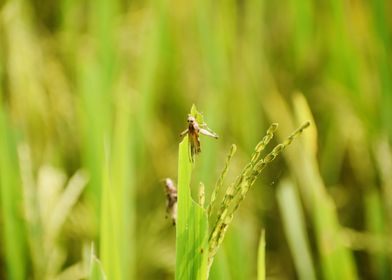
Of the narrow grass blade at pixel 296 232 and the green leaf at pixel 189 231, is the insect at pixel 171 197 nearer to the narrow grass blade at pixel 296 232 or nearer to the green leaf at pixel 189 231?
the green leaf at pixel 189 231

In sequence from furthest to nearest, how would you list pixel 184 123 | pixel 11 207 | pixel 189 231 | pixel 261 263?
pixel 184 123, pixel 11 207, pixel 261 263, pixel 189 231

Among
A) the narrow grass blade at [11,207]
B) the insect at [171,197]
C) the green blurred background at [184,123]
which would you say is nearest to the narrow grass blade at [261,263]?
the insect at [171,197]

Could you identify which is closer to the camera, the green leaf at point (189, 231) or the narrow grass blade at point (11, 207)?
the green leaf at point (189, 231)

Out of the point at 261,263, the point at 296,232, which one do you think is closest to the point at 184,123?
the point at 296,232

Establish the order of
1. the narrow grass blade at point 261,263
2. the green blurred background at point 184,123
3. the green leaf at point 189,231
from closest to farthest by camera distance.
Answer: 1. the green leaf at point 189,231
2. the narrow grass blade at point 261,263
3. the green blurred background at point 184,123

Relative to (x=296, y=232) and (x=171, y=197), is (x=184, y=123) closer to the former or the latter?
(x=296, y=232)

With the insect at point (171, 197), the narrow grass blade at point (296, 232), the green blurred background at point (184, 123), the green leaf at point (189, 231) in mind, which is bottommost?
the green leaf at point (189, 231)
